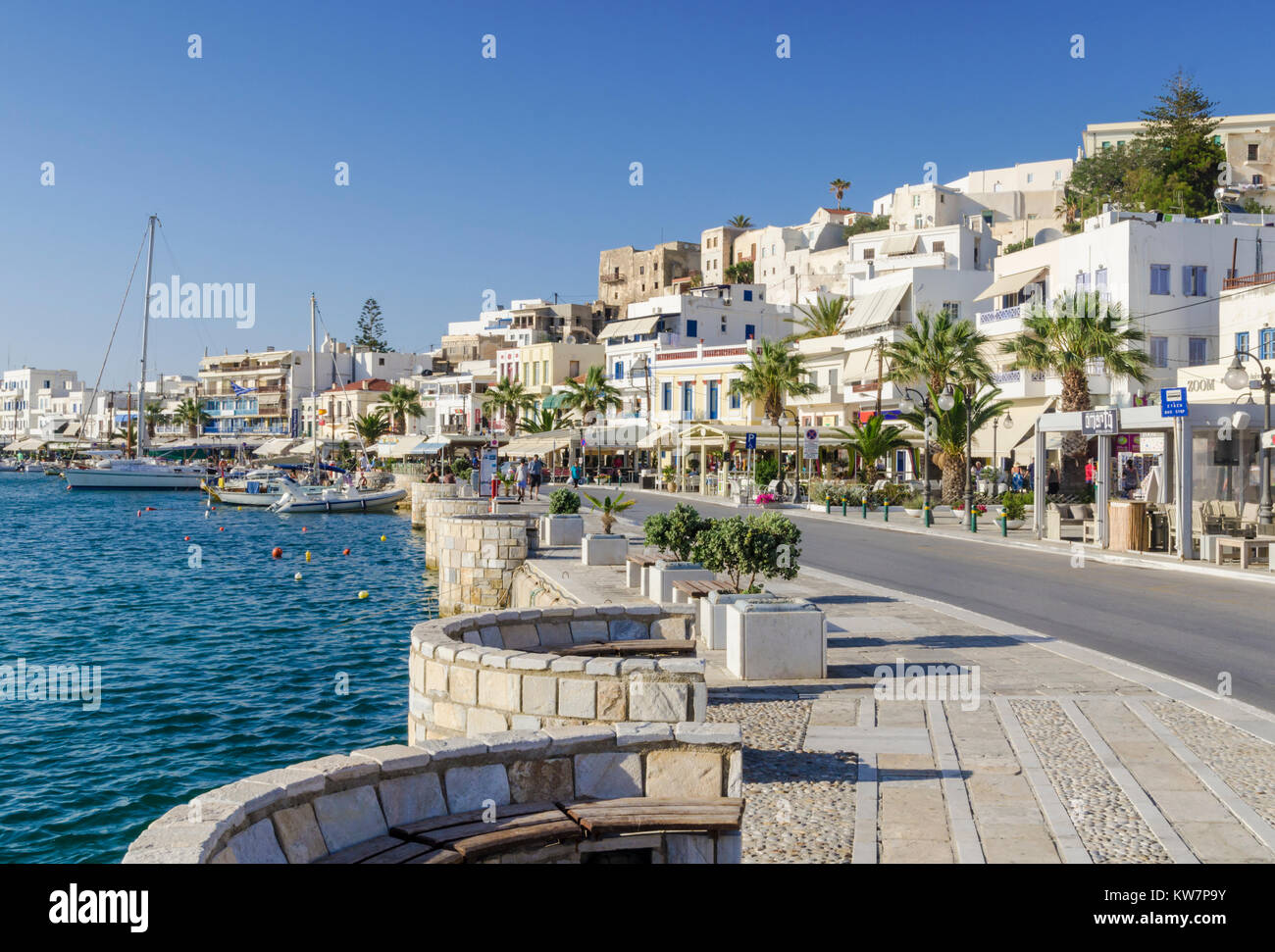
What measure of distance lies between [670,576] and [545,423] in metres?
53.2

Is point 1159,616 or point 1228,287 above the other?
point 1228,287

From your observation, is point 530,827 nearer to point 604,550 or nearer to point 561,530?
point 604,550

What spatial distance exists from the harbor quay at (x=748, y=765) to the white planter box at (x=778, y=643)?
50 mm

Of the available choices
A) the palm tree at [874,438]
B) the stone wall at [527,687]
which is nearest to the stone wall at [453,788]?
the stone wall at [527,687]

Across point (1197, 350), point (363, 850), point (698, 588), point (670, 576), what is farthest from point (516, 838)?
point (1197, 350)

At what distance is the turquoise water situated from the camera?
11203 millimetres

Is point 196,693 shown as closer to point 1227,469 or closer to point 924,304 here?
point 1227,469

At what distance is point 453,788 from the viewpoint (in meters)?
5.35

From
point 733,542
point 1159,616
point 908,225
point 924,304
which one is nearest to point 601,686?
point 733,542

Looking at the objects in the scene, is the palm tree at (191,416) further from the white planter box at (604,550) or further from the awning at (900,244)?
the white planter box at (604,550)

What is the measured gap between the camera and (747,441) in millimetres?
45125

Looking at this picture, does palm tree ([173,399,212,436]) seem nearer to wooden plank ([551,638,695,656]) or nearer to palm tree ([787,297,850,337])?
palm tree ([787,297,850,337])

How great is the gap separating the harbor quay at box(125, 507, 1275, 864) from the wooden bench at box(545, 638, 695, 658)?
0.03m

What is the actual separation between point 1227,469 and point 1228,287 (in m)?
17.2
